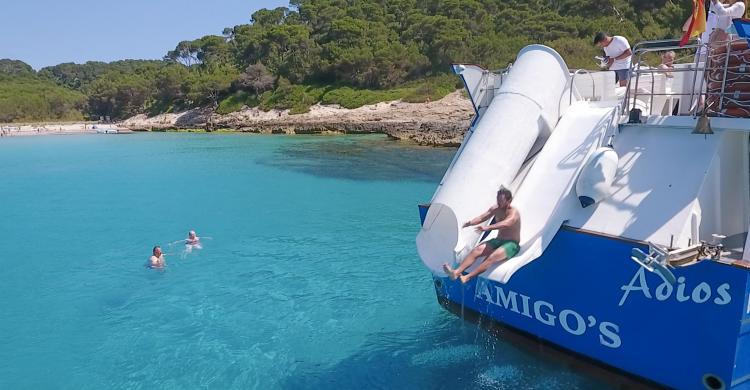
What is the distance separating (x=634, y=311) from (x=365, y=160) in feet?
79.5

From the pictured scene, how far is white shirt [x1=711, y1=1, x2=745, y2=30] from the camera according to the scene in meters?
6.37

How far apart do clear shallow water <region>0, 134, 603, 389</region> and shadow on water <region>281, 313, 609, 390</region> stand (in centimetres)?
Result: 2

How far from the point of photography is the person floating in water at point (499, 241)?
5.52 metres

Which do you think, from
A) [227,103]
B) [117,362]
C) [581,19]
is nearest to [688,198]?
[117,362]

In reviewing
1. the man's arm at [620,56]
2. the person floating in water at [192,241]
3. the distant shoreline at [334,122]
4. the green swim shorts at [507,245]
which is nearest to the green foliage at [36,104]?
the distant shoreline at [334,122]

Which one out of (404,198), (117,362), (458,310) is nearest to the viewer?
(458,310)

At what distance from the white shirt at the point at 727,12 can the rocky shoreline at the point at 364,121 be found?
2544 centimetres

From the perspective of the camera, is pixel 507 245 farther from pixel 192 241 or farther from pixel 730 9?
pixel 192 241

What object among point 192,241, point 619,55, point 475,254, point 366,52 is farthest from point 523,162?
point 366,52

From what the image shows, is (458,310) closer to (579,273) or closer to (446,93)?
(579,273)

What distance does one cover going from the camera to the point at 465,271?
224 inches

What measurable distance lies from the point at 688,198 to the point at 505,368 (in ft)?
10.3

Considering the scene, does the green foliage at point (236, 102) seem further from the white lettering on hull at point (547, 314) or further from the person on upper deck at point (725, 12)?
the person on upper deck at point (725, 12)

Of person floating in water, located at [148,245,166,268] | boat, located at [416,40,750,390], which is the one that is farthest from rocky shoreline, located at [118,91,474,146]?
boat, located at [416,40,750,390]
